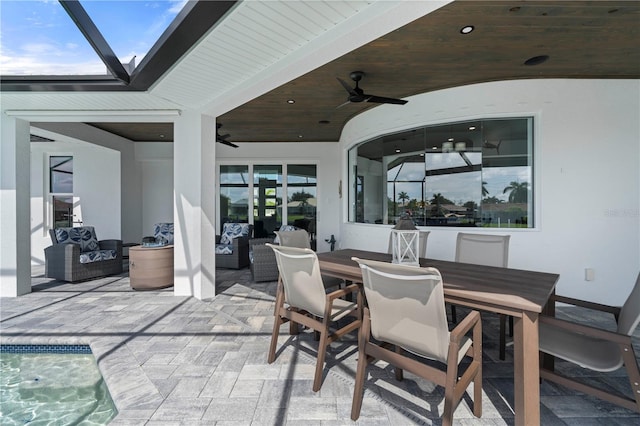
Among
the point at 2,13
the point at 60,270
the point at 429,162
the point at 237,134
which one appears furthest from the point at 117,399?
the point at 237,134

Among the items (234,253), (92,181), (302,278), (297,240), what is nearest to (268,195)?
(234,253)

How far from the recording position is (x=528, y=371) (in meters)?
1.48

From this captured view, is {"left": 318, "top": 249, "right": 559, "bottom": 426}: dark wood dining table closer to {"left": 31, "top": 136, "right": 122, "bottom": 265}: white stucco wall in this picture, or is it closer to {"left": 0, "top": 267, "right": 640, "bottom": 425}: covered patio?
{"left": 0, "top": 267, "right": 640, "bottom": 425}: covered patio

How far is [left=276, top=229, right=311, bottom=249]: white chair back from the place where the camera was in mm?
3002

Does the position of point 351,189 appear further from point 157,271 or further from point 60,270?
point 60,270

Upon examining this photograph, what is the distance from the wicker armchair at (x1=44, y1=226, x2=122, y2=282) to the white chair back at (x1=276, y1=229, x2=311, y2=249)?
13.0 feet

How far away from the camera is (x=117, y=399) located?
183cm

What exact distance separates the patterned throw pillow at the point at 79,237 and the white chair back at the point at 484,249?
6.09 m

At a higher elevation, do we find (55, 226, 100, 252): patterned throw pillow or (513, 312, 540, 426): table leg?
(55, 226, 100, 252): patterned throw pillow

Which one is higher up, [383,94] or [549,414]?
[383,94]

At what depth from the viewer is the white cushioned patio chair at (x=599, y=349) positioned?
4.64ft

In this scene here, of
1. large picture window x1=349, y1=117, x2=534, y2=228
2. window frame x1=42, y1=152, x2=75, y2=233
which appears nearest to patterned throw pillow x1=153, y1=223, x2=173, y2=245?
window frame x1=42, y1=152, x2=75, y2=233

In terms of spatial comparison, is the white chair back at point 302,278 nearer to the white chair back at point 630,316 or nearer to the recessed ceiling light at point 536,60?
the white chair back at point 630,316

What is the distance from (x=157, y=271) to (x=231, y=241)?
1770 millimetres
